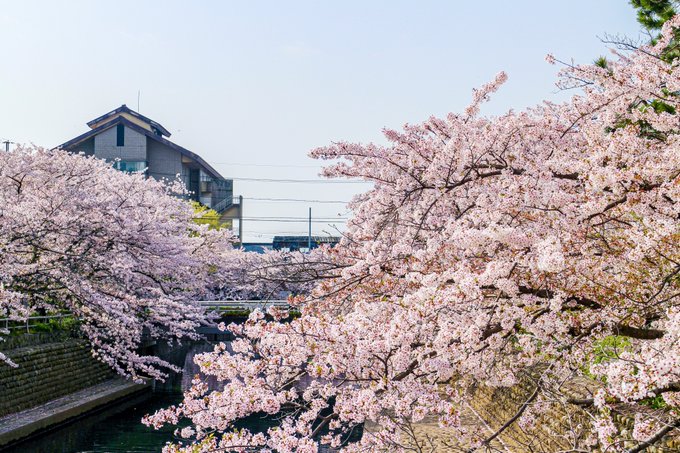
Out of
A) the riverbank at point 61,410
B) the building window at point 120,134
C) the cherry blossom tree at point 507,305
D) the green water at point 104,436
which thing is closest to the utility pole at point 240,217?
the building window at point 120,134

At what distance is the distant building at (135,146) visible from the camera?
5128cm

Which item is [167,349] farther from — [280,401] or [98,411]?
[280,401]

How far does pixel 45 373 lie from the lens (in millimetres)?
22016

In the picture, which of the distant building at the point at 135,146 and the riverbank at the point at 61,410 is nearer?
the riverbank at the point at 61,410

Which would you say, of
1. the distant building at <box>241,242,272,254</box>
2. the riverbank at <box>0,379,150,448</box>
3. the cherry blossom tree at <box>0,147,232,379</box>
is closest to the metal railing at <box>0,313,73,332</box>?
the cherry blossom tree at <box>0,147,232,379</box>

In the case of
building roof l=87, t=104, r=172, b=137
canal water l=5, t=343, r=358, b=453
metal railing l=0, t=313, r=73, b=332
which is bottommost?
canal water l=5, t=343, r=358, b=453

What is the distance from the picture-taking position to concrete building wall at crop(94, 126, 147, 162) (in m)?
51.3

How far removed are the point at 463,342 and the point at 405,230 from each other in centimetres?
544

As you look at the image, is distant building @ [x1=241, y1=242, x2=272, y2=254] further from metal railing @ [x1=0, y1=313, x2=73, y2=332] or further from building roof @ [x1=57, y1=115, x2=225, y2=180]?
metal railing @ [x1=0, y1=313, x2=73, y2=332]

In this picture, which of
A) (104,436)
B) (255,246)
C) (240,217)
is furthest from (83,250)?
(255,246)

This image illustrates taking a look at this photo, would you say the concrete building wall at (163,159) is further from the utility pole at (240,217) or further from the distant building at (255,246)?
the distant building at (255,246)

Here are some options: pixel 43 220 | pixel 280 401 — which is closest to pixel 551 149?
pixel 280 401

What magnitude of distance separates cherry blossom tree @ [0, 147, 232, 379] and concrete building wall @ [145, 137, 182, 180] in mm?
23913

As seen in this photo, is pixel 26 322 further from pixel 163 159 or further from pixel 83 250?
pixel 163 159
